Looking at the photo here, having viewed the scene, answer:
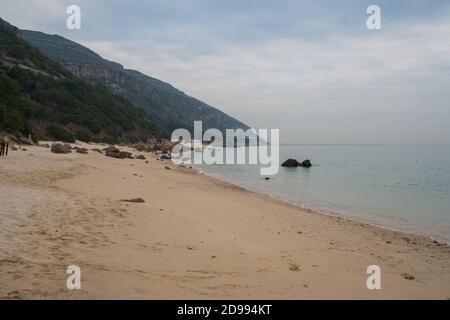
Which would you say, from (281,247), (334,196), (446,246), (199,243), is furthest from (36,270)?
(334,196)

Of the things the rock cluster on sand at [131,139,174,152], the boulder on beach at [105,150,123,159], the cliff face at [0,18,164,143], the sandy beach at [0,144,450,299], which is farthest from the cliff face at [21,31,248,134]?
the sandy beach at [0,144,450,299]

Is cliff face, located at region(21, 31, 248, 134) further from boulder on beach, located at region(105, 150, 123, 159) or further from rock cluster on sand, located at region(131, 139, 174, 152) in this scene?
boulder on beach, located at region(105, 150, 123, 159)

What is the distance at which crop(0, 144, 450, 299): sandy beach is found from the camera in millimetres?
5289

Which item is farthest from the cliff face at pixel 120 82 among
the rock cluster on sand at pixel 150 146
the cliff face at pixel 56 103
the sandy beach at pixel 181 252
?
the sandy beach at pixel 181 252

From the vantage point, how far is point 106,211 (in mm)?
9734

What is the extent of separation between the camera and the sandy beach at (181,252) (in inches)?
208

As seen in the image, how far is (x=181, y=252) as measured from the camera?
24.0 ft

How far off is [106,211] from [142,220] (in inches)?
40.4

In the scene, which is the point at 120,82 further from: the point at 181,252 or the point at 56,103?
the point at 181,252

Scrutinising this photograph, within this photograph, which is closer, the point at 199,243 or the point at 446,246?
the point at 199,243

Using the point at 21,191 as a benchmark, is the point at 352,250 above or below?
below

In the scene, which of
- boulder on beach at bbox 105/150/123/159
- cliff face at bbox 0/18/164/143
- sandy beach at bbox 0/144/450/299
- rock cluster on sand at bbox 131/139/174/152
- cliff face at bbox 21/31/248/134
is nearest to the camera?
sandy beach at bbox 0/144/450/299

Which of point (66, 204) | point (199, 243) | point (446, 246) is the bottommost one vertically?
point (446, 246)
